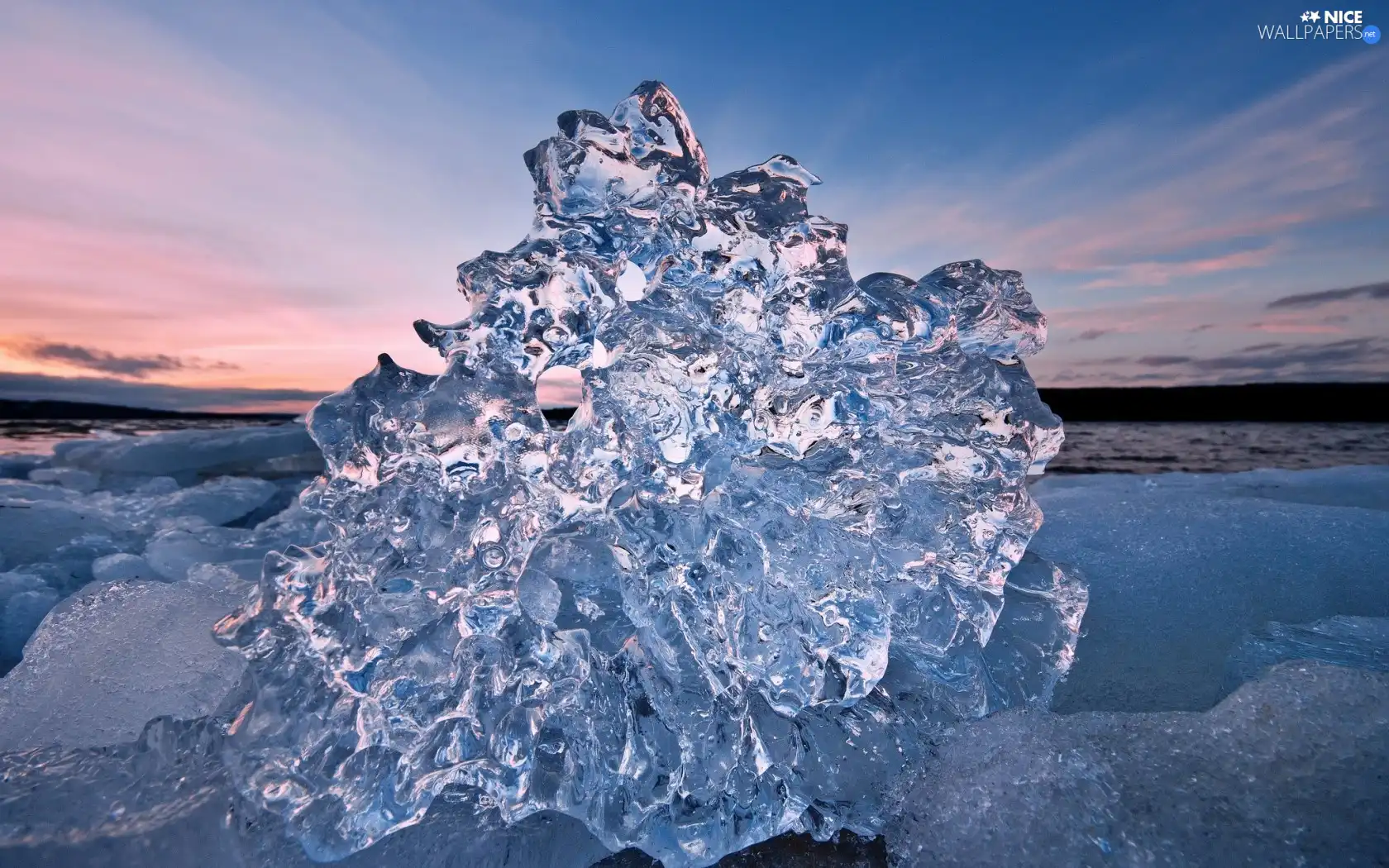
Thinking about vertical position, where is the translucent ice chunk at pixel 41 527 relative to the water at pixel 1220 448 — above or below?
above

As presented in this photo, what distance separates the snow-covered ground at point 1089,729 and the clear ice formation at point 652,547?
0.39 feet

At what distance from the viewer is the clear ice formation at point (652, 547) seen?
4.00 feet

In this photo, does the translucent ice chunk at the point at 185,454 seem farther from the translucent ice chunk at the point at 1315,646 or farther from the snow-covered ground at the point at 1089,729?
the translucent ice chunk at the point at 1315,646

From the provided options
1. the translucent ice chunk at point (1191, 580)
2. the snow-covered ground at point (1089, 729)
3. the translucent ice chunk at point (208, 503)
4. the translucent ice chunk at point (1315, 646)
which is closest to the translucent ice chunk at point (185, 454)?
the translucent ice chunk at point (208, 503)

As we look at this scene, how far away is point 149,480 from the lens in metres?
6.76

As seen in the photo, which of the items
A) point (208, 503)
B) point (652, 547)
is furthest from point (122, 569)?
point (652, 547)

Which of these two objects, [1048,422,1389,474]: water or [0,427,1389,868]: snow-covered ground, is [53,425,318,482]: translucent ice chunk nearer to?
[0,427,1389,868]: snow-covered ground

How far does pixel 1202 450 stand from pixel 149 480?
39.0 feet

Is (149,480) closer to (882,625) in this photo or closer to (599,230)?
(599,230)

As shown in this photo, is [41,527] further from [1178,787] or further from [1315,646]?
[1315,646]

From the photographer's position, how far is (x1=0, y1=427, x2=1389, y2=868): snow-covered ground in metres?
1.03

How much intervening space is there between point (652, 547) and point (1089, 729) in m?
0.85

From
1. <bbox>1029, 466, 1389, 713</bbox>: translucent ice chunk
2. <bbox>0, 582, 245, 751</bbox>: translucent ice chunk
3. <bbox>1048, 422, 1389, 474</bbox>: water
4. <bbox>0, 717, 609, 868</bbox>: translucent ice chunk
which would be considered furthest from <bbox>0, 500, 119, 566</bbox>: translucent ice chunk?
<bbox>1048, 422, 1389, 474</bbox>: water

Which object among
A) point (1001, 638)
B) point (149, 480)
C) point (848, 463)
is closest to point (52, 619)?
point (848, 463)
